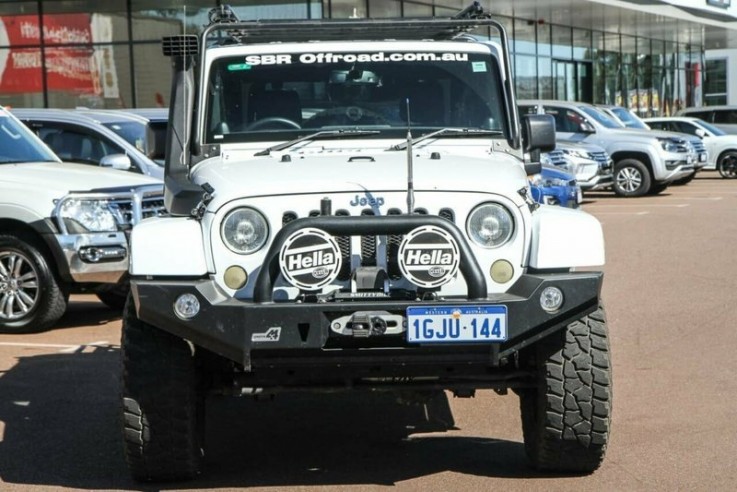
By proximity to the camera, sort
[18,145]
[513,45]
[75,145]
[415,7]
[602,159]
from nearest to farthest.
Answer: [18,145] < [75,145] < [602,159] < [415,7] < [513,45]

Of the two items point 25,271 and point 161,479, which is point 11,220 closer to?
point 25,271

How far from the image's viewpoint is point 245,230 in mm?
5762

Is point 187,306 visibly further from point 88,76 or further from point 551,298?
point 88,76

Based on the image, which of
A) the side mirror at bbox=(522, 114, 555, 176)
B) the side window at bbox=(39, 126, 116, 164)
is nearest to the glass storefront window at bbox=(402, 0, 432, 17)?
the side window at bbox=(39, 126, 116, 164)

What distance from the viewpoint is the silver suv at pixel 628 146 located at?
2558 cm

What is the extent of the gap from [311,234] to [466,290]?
79cm

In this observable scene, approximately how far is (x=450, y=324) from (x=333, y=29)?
2650mm

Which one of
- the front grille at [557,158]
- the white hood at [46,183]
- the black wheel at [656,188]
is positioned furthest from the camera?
the black wheel at [656,188]

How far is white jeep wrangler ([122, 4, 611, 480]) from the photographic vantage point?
538 centimetres

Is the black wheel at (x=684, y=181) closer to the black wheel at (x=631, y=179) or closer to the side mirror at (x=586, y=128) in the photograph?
the black wheel at (x=631, y=179)

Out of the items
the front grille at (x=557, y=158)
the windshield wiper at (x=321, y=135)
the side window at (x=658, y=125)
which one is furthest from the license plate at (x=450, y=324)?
the side window at (x=658, y=125)

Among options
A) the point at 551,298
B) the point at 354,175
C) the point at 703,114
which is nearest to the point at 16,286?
the point at 354,175

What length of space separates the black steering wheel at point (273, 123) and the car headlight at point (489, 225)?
4.98ft

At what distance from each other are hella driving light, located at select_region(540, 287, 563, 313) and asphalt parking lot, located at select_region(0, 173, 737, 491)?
2.92ft
